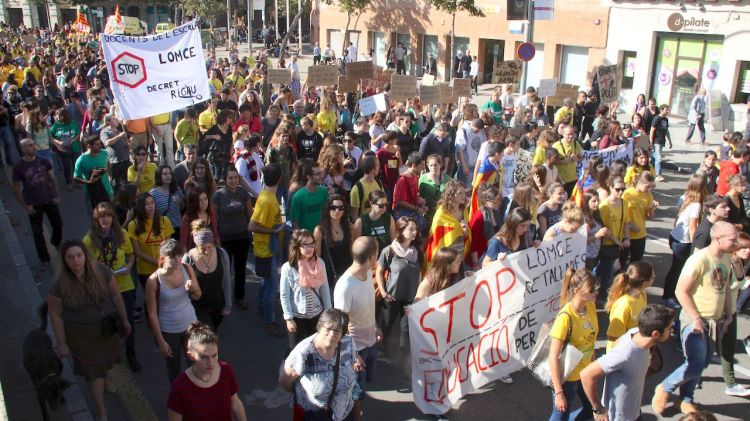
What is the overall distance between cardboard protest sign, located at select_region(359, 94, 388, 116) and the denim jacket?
7583mm

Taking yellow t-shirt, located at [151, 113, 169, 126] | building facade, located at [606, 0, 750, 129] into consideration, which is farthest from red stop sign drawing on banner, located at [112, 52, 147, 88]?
building facade, located at [606, 0, 750, 129]

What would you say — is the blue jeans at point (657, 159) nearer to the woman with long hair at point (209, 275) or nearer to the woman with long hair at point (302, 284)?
the woman with long hair at point (302, 284)

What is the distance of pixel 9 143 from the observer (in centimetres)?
1255

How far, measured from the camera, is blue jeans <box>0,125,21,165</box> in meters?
12.5

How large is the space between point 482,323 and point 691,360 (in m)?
1.62

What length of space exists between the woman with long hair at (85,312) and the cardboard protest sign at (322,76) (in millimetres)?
9930

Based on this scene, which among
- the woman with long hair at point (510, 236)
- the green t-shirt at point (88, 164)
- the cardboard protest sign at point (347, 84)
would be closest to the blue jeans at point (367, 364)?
the woman with long hair at point (510, 236)

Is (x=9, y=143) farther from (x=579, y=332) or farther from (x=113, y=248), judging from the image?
(x=579, y=332)

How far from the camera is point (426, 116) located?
43.5 feet

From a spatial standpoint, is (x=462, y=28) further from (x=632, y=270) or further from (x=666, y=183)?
(x=632, y=270)

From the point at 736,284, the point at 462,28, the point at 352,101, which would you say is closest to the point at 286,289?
the point at 736,284

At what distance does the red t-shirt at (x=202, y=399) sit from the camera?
3.90 metres

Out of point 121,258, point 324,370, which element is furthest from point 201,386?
point 121,258

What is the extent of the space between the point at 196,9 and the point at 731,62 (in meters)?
33.5
